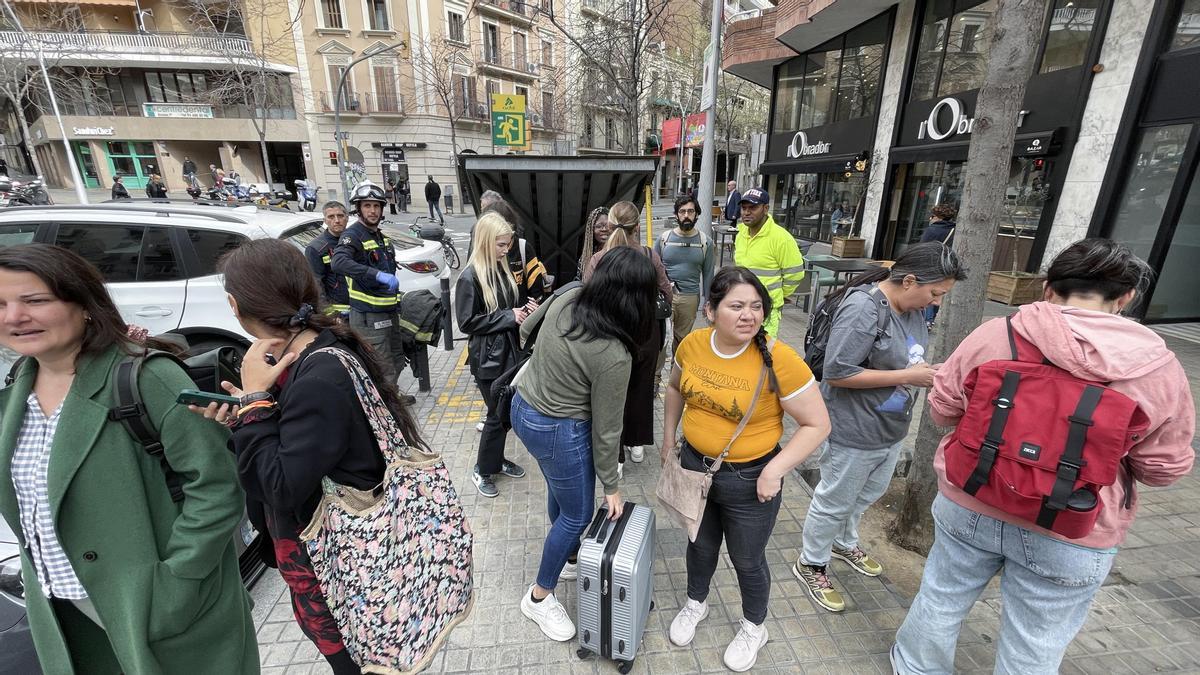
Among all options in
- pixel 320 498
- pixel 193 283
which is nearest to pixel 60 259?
pixel 320 498

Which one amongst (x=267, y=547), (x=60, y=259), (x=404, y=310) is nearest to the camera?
(x=60, y=259)

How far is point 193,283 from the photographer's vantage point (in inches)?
179

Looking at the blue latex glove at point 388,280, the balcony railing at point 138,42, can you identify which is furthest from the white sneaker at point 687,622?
the balcony railing at point 138,42

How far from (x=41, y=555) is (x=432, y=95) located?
3250cm

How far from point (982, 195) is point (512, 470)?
343 centimetres

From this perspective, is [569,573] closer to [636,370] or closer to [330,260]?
[636,370]

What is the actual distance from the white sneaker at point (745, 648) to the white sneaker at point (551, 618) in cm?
74

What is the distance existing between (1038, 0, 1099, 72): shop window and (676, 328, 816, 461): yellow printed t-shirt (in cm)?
998

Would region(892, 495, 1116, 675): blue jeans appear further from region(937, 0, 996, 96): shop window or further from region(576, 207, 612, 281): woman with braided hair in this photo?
region(937, 0, 996, 96): shop window

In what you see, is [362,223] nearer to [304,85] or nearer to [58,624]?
[58,624]

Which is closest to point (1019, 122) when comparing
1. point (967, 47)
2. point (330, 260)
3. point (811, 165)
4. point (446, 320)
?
point (446, 320)

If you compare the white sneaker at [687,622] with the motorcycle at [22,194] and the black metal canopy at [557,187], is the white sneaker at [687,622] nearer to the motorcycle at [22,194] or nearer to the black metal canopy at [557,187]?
the black metal canopy at [557,187]

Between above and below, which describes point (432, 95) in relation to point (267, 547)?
above

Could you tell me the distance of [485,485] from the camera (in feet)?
11.8
